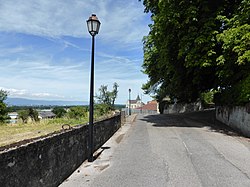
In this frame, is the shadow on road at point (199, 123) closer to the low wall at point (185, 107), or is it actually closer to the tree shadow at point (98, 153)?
the tree shadow at point (98, 153)

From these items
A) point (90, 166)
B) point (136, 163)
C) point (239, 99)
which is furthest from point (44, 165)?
point (239, 99)

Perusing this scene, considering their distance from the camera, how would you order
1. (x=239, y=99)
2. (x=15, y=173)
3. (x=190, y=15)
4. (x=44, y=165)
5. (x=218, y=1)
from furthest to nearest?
(x=218, y=1) < (x=190, y=15) < (x=239, y=99) < (x=44, y=165) < (x=15, y=173)

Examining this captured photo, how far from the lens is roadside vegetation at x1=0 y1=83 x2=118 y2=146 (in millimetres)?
15403

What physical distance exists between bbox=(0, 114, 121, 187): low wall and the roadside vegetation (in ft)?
15.5

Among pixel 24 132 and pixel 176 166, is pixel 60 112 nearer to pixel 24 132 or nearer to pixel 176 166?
pixel 24 132

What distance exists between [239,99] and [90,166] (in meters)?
10.5

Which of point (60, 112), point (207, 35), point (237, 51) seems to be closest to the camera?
point (237, 51)

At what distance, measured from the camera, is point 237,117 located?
55.0 ft

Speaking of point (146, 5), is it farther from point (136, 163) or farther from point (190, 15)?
point (136, 163)

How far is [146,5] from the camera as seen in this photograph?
21531 mm

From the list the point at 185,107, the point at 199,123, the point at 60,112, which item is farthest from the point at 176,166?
the point at 60,112

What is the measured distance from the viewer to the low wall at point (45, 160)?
4266mm

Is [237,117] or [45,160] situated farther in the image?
[237,117]

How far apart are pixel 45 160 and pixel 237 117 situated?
13741 millimetres
